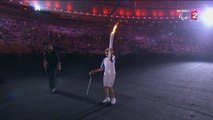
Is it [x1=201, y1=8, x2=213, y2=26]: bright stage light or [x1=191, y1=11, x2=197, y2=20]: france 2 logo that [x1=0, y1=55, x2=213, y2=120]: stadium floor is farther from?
[x1=201, y1=8, x2=213, y2=26]: bright stage light

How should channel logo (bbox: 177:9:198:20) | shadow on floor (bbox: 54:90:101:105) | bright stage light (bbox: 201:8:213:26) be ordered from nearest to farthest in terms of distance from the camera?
1. shadow on floor (bbox: 54:90:101:105)
2. bright stage light (bbox: 201:8:213:26)
3. channel logo (bbox: 177:9:198:20)

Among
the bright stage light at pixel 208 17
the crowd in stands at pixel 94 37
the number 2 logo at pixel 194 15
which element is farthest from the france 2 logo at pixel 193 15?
the bright stage light at pixel 208 17

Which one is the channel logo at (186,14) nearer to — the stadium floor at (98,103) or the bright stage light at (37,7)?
the bright stage light at (37,7)

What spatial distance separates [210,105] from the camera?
7809 mm

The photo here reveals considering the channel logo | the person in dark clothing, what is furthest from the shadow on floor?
the channel logo

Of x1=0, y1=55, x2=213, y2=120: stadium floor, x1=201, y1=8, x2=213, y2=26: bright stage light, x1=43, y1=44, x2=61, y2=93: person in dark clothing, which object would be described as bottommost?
x1=0, y1=55, x2=213, y2=120: stadium floor

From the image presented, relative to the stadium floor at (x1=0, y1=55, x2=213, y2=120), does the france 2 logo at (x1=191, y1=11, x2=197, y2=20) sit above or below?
above

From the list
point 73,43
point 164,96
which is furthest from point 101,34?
point 164,96

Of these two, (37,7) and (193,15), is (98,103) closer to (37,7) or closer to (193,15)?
(37,7)

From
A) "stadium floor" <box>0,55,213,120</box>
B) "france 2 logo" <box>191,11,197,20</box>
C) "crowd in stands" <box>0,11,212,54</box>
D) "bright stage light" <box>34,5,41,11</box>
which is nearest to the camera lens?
"stadium floor" <box>0,55,213,120</box>

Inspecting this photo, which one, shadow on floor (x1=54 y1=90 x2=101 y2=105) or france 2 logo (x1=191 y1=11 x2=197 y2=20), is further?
france 2 logo (x1=191 y1=11 x2=197 y2=20)

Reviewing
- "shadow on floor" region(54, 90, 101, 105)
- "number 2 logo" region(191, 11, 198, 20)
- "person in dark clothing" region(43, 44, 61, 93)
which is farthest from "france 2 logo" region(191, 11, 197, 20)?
"shadow on floor" region(54, 90, 101, 105)

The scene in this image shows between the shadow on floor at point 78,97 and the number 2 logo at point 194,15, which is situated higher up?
the number 2 logo at point 194,15

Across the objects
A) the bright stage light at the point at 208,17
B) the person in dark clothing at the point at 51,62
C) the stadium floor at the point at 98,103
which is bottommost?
the stadium floor at the point at 98,103
